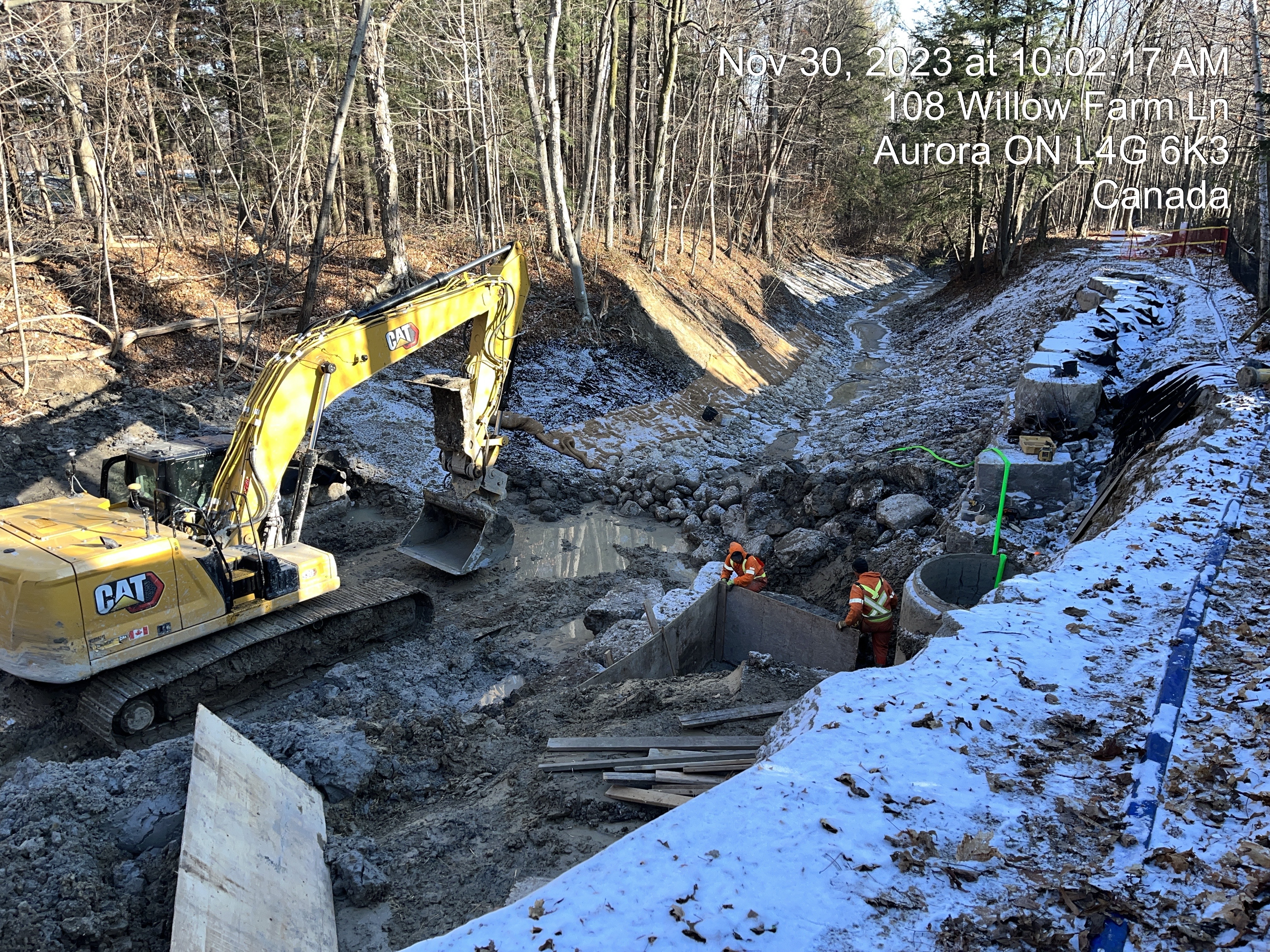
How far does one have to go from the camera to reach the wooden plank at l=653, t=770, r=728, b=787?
5660 mm

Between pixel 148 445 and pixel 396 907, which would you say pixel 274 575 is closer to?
pixel 148 445

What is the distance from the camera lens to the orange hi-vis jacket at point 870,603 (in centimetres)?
847

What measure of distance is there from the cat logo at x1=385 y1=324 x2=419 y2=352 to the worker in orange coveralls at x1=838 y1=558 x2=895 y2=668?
5.76 meters

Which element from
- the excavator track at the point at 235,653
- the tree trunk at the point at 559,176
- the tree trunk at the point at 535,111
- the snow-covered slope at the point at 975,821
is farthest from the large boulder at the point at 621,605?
the tree trunk at the point at 535,111

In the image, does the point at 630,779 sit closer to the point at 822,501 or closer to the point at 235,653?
the point at 235,653

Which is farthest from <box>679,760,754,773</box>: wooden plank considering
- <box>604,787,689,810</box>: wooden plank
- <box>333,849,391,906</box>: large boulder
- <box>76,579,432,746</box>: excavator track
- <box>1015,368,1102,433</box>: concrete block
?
<box>1015,368,1102,433</box>: concrete block

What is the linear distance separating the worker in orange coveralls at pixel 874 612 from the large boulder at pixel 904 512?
2828 millimetres

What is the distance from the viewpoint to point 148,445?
9.06 meters

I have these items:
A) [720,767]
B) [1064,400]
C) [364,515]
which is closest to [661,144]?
[364,515]

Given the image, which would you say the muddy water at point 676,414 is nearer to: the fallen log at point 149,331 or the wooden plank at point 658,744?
the fallen log at point 149,331

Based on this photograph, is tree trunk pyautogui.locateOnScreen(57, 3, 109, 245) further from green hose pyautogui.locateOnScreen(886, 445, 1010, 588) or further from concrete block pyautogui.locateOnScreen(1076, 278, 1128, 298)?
concrete block pyautogui.locateOnScreen(1076, 278, 1128, 298)

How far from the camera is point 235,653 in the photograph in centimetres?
838

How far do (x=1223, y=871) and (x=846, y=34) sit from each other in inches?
1578

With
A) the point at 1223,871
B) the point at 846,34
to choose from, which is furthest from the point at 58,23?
the point at 846,34
